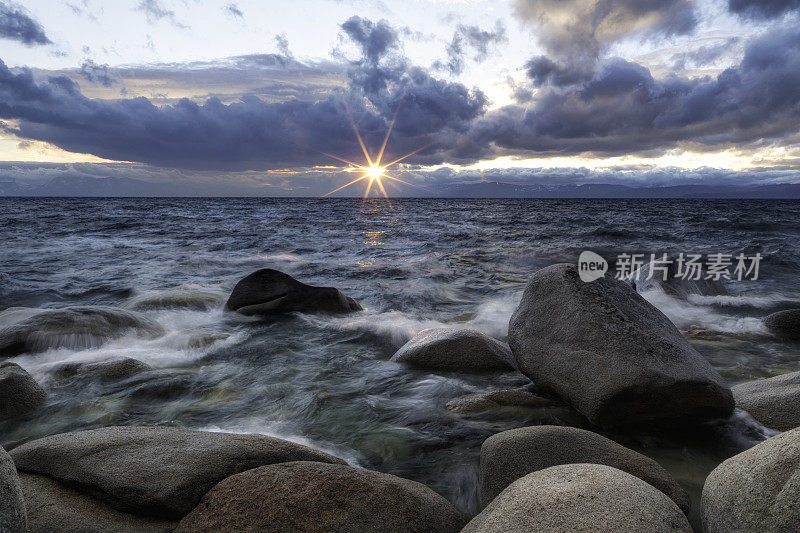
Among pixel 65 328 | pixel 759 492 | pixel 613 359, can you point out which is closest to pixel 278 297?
pixel 65 328

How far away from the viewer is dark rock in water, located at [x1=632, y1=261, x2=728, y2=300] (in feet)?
28.9

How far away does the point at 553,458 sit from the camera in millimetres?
2820

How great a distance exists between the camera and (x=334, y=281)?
12219mm

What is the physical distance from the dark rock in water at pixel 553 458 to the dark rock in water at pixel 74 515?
1.89 m

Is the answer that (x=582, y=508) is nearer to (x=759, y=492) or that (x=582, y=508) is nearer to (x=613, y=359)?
(x=759, y=492)

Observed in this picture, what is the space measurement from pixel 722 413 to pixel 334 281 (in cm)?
968

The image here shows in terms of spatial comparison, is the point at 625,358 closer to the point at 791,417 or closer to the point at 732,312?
the point at 791,417

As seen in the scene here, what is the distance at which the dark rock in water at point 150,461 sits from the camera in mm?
2391

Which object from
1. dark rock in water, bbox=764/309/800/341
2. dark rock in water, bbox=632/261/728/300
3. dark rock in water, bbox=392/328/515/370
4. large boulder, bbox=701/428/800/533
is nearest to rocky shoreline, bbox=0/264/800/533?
large boulder, bbox=701/428/800/533

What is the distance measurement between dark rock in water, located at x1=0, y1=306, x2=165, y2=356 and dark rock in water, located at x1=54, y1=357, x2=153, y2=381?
2.53 ft

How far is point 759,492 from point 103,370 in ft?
19.5

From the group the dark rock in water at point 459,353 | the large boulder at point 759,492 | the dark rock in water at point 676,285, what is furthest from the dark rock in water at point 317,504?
the dark rock in water at point 676,285

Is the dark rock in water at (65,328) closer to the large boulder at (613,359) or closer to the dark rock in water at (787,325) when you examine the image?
the large boulder at (613,359)

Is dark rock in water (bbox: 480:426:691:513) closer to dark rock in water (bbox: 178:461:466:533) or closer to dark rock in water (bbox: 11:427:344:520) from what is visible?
dark rock in water (bbox: 178:461:466:533)
